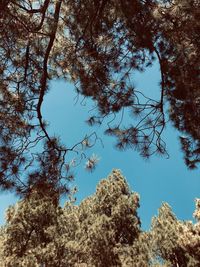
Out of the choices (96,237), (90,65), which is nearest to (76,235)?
(96,237)

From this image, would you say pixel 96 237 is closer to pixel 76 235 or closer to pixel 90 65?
pixel 76 235

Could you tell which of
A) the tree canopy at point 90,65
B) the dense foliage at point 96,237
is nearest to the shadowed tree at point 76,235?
the dense foliage at point 96,237

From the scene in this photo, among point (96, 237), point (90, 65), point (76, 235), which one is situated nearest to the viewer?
point (90, 65)

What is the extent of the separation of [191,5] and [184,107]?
56.4 inches

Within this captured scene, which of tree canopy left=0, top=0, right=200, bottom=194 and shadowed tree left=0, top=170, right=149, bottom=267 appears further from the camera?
shadowed tree left=0, top=170, right=149, bottom=267

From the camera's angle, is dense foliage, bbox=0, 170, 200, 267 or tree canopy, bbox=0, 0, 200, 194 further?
dense foliage, bbox=0, 170, 200, 267

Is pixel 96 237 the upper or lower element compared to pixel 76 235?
lower

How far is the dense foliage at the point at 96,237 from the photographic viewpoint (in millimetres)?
9492

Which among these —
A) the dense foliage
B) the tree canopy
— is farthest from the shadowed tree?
the tree canopy

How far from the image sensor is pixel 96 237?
10.4m

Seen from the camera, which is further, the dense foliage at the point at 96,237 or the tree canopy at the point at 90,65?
the dense foliage at the point at 96,237

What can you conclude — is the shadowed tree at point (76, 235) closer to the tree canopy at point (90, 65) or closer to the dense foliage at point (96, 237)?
the dense foliage at point (96, 237)

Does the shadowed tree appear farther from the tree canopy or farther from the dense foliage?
the tree canopy

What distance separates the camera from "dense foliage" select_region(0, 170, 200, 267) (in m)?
9.49
